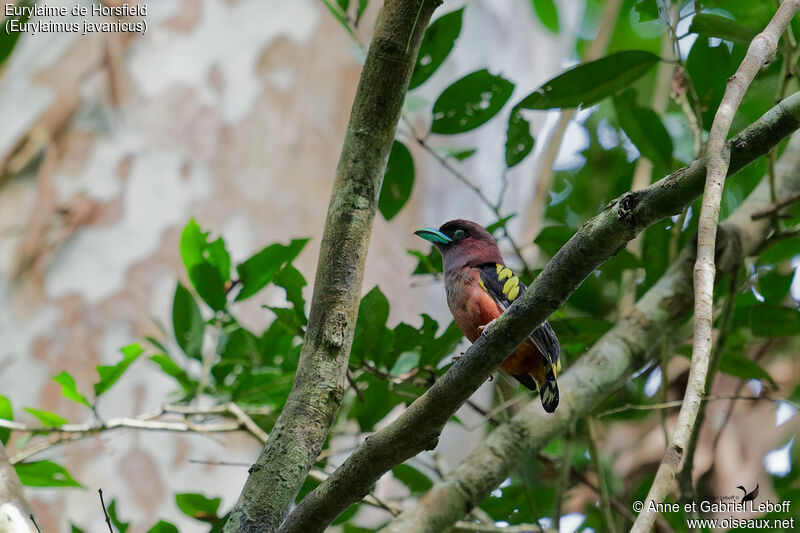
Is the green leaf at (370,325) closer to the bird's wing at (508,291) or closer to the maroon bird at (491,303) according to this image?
the maroon bird at (491,303)

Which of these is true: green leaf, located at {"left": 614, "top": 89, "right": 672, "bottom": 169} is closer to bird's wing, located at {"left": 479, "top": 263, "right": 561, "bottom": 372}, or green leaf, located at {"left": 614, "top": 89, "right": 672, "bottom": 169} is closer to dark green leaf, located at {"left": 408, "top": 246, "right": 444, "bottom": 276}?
bird's wing, located at {"left": 479, "top": 263, "right": 561, "bottom": 372}

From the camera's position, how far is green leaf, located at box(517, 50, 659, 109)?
2561 millimetres

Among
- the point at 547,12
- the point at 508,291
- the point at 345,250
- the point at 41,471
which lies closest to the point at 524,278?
the point at 508,291

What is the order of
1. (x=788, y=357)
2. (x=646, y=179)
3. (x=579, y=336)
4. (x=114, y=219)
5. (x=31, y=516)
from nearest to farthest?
(x=31, y=516)
(x=579, y=336)
(x=646, y=179)
(x=114, y=219)
(x=788, y=357)

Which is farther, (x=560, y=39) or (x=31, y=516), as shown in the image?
(x=560, y=39)

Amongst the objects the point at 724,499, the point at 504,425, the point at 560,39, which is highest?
the point at 560,39

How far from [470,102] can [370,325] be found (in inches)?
36.2

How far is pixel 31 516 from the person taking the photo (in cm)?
172

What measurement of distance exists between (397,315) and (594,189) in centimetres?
170

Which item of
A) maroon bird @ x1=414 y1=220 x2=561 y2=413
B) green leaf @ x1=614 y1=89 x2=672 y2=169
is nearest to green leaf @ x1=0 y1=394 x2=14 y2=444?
maroon bird @ x1=414 y1=220 x2=561 y2=413

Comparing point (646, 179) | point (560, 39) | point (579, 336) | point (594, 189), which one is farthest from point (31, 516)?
point (560, 39)

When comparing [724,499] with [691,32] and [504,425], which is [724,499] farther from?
[691,32]

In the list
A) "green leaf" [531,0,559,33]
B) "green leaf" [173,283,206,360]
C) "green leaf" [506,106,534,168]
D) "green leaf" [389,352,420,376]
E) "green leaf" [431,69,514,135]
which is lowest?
"green leaf" [389,352,420,376]

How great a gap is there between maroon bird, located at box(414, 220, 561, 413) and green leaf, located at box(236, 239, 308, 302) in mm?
584
